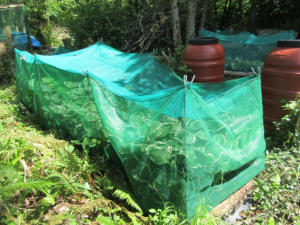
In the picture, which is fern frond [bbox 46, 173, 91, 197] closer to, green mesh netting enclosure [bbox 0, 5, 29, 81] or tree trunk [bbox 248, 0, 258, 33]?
green mesh netting enclosure [bbox 0, 5, 29, 81]

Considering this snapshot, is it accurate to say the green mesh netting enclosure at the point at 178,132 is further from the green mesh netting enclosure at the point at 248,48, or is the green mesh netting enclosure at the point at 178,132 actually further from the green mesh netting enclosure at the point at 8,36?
the green mesh netting enclosure at the point at 8,36

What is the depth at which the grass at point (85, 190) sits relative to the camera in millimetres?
2043

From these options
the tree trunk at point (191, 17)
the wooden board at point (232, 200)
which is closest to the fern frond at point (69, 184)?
the wooden board at point (232, 200)

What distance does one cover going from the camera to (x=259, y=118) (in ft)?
8.87

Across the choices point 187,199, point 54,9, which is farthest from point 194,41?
point 54,9

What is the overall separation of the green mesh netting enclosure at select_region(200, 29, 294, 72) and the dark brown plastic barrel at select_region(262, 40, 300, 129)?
2.20 m

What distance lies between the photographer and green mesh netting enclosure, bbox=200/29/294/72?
567 cm

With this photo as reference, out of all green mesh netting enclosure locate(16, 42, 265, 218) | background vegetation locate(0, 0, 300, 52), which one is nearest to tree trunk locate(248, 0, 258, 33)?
background vegetation locate(0, 0, 300, 52)

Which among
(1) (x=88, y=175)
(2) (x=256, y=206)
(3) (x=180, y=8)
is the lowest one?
(2) (x=256, y=206)

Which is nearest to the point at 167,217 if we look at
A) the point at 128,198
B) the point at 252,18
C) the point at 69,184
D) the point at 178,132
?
the point at 128,198

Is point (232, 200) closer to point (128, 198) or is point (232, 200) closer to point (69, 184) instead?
point (128, 198)

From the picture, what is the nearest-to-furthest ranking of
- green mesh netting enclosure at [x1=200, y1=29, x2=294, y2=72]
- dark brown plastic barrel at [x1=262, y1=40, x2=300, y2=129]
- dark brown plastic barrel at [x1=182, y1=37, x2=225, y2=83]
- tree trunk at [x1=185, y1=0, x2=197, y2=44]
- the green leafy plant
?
the green leafy plant < dark brown plastic barrel at [x1=262, y1=40, x2=300, y2=129] < dark brown plastic barrel at [x1=182, y1=37, x2=225, y2=83] < green mesh netting enclosure at [x1=200, y1=29, x2=294, y2=72] < tree trunk at [x1=185, y1=0, x2=197, y2=44]

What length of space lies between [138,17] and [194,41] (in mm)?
4592

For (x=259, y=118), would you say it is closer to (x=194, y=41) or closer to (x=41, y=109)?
(x=194, y=41)
